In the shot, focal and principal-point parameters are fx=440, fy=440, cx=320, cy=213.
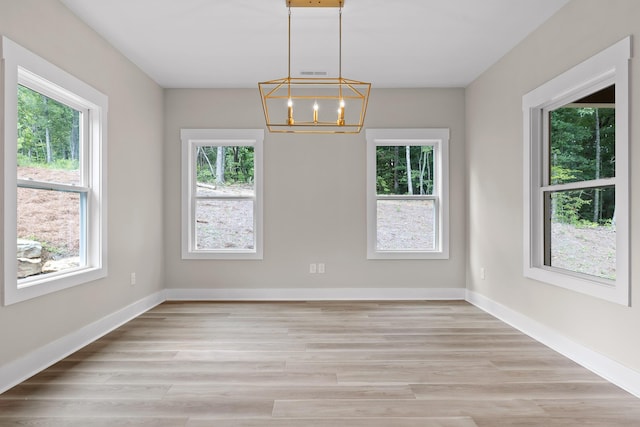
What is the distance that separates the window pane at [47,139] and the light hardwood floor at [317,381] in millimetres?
1403

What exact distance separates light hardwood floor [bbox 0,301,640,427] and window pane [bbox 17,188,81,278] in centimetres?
73

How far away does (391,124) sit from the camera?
5.57 m

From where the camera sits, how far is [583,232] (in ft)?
10.9

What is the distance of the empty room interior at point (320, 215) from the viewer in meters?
2.70

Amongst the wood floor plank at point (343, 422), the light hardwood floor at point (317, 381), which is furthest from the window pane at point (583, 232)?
the wood floor plank at point (343, 422)

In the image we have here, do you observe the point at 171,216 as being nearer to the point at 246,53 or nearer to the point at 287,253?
the point at 287,253

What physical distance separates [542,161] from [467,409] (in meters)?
2.44

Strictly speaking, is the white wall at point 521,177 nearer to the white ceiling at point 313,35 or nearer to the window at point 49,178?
the white ceiling at point 313,35

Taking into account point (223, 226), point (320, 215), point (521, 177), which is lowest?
point (223, 226)

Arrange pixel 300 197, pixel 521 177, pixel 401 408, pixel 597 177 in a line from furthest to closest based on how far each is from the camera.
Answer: pixel 300 197
pixel 521 177
pixel 597 177
pixel 401 408

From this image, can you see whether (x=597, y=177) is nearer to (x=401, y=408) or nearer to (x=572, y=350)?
(x=572, y=350)

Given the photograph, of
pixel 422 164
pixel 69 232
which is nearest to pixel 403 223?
pixel 422 164

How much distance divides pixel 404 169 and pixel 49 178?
389 cm

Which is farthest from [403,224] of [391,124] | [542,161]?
[542,161]
